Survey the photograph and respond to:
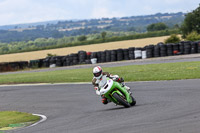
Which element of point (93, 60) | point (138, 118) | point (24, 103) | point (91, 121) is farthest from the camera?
point (93, 60)

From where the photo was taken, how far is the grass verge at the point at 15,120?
11.9 metres

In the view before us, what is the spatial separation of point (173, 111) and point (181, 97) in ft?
9.77

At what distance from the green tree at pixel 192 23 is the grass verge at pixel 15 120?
4409 cm

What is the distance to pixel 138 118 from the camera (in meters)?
9.94

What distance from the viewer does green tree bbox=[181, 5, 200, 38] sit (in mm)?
55688

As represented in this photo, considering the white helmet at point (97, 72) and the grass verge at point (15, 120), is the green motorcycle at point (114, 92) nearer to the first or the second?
the white helmet at point (97, 72)

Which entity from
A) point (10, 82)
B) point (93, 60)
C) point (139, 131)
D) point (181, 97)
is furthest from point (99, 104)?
point (93, 60)

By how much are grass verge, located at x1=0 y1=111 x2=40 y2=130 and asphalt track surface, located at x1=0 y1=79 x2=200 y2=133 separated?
0.58m

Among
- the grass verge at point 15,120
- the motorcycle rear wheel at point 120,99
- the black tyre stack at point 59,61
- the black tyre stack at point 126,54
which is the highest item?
the black tyre stack at point 126,54

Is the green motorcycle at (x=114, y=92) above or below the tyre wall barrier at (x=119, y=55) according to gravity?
below

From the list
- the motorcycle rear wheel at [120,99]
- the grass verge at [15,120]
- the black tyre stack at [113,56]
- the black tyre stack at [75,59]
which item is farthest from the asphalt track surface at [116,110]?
the black tyre stack at [75,59]

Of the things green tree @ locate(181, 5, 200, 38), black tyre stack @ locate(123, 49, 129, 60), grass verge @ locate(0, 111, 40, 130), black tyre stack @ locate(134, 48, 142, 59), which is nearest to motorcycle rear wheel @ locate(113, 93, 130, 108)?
grass verge @ locate(0, 111, 40, 130)

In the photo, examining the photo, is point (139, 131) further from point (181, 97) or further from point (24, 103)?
point (24, 103)

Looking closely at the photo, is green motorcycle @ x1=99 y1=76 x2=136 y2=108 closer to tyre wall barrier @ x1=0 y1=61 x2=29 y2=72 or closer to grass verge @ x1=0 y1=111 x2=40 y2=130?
grass verge @ x1=0 y1=111 x2=40 y2=130
